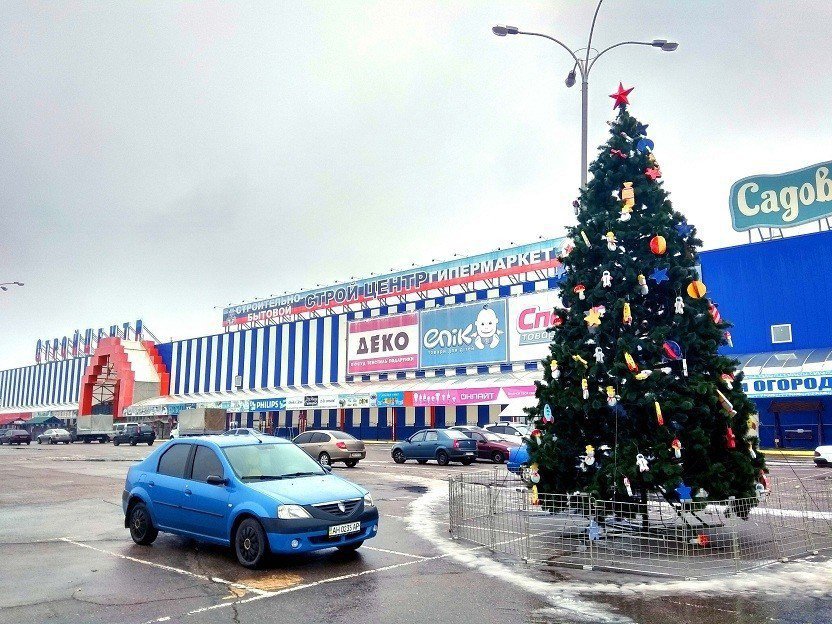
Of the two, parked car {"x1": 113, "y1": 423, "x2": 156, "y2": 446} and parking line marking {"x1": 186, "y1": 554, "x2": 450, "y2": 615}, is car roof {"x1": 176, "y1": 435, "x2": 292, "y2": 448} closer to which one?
parking line marking {"x1": 186, "y1": 554, "x2": 450, "y2": 615}

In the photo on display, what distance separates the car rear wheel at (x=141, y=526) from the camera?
974 centimetres

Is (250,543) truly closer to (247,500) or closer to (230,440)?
(247,500)

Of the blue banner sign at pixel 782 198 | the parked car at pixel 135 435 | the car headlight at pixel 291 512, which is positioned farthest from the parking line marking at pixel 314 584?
the parked car at pixel 135 435

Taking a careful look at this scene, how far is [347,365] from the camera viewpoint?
56781 millimetres

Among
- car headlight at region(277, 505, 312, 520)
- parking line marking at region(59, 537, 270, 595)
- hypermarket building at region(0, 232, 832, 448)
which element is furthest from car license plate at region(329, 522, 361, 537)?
hypermarket building at region(0, 232, 832, 448)

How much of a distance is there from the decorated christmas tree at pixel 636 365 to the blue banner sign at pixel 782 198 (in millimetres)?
30593

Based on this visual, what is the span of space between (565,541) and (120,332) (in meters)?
91.1

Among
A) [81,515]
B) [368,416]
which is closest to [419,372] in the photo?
[368,416]

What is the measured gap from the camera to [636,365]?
9492mm

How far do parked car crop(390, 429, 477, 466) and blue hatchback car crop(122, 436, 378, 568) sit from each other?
16670mm

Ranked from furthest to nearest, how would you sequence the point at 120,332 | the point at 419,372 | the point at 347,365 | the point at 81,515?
the point at 120,332 < the point at 347,365 < the point at 419,372 < the point at 81,515

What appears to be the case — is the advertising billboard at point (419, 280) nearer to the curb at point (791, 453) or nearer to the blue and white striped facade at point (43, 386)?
the curb at point (791, 453)

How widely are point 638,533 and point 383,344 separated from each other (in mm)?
45713

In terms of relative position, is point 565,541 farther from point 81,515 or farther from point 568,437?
point 81,515
